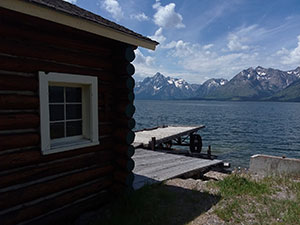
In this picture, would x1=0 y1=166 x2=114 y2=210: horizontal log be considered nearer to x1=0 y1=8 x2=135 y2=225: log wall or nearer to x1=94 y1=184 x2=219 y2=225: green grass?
x1=0 y1=8 x2=135 y2=225: log wall

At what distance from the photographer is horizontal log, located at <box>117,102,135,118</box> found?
488 centimetres

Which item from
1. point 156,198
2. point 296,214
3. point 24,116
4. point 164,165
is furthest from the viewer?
point 164,165

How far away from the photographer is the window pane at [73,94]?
4.38 metres

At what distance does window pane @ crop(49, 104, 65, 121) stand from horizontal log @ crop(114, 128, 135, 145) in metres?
1.31

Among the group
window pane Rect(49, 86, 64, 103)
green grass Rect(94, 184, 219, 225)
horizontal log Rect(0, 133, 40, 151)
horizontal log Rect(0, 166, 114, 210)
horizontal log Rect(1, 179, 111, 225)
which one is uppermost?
window pane Rect(49, 86, 64, 103)

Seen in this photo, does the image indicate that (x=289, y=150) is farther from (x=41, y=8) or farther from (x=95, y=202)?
(x=41, y=8)

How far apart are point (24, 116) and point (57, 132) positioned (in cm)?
80

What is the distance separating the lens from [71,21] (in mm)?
3680

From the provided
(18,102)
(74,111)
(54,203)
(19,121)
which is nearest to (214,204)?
(54,203)

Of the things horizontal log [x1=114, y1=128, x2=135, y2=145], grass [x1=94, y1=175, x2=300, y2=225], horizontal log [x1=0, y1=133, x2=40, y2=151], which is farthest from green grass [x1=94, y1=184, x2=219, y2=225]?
horizontal log [x1=0, y1=133, x2=40, y2=151]

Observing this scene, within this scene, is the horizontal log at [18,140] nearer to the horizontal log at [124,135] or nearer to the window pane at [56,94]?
the window pane at [56,94]

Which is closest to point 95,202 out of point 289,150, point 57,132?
point 57,132

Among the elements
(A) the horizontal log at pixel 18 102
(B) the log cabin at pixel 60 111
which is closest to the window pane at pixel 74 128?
(B) the log cabin at pixel 60 111

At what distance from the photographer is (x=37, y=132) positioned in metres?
3.77
